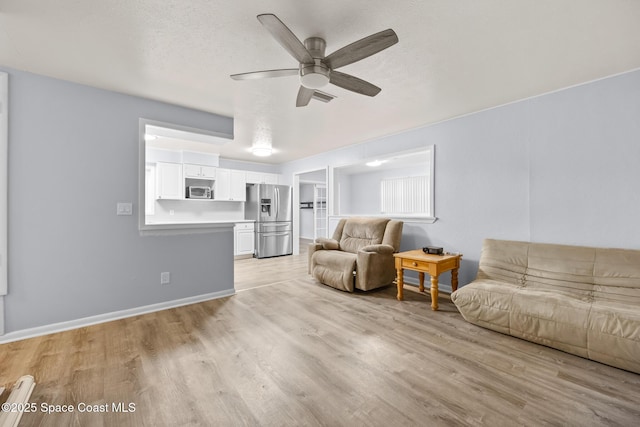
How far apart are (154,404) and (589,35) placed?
386 cm

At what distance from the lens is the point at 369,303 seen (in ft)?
11.2

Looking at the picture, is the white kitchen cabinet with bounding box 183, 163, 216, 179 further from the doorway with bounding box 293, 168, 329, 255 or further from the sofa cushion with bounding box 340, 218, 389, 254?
the sofa cushion with bounding box 340, 218, 389, 254

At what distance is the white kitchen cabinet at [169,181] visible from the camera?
218 inches

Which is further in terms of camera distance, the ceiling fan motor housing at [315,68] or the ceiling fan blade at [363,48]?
the ceiling fan motor housing at [315,68]

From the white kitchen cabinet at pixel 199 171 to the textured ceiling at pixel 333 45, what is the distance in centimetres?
281

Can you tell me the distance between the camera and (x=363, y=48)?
1.77 meters

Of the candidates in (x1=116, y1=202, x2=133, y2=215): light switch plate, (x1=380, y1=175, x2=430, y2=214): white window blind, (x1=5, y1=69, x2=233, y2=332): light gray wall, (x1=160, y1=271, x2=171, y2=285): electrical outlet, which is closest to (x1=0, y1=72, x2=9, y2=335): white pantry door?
(x1=5, y1=69, x2=233, y2=332): light gray wall

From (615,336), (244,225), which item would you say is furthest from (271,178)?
(615,336)

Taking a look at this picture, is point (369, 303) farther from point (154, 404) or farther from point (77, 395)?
point (77, 395)

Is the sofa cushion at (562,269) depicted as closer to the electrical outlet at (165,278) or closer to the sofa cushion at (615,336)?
the sofa cushion at (615,336)

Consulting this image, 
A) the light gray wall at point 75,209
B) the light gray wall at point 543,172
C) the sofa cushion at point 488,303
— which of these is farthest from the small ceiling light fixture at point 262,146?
the sofa cushion at point 488,303

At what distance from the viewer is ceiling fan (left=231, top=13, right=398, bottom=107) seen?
1638 millimetres

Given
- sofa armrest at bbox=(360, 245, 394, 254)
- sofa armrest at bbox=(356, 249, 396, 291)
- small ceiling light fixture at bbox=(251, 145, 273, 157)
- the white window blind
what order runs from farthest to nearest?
1. the white window blind
2. small ceiling light fixture at bbox=(251, 145, 273, 157)
3. sofa armrest at bbox=(360, 245, 394, 254)
4. sofa armrest at bbox=(356, 249, 396, 291)

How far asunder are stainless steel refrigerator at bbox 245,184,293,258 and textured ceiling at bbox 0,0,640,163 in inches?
138
